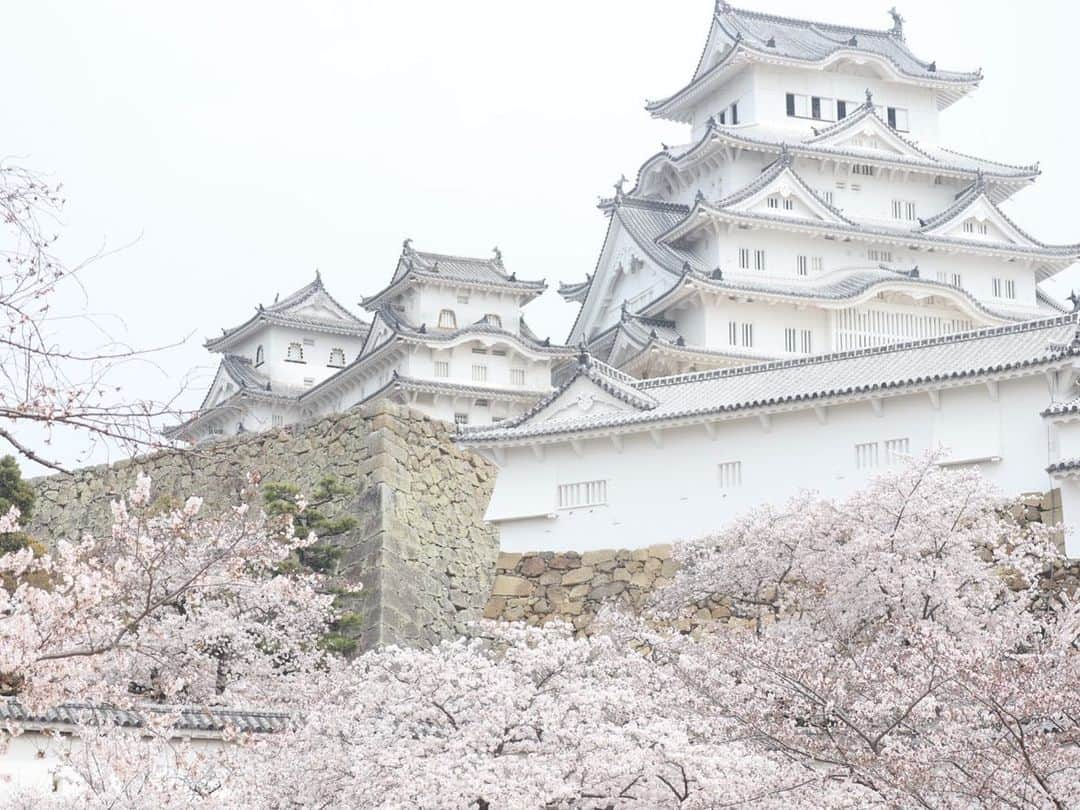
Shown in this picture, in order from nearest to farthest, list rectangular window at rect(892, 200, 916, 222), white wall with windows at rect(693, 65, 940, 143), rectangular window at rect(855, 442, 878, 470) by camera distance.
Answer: rectangular window at rect(855, 442, 878, 470) < rectangular window at rect(892, 200, 916, 222) < white wall with windows at rect(693, 65, 940, 143)

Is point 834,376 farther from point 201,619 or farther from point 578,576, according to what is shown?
point 201,619

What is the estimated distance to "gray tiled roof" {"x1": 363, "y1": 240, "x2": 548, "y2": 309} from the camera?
34250 mm

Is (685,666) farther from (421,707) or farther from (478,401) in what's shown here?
(478,401)

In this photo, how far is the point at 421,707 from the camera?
13227 mm

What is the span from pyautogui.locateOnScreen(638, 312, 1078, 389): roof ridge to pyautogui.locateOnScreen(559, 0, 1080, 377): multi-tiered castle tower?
695 centimetres

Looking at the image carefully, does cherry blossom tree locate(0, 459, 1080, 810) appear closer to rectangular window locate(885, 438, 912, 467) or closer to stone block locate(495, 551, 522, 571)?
rectangular window locate(885, 438, 912, 467)

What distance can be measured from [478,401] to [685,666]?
18892 mm

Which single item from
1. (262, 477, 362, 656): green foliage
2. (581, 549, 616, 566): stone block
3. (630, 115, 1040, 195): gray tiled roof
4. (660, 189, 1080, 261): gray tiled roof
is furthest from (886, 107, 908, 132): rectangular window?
(581, 549, 616, 566): stone block

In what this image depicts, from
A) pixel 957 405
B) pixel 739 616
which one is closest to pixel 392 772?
pixel 739 616

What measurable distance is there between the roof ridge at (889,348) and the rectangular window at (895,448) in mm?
1693

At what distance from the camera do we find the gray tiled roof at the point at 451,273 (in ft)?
112

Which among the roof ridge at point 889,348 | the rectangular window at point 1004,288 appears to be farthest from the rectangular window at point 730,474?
the rectangular window at point 1004,288

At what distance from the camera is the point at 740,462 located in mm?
19922

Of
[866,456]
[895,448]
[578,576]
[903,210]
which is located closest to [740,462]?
[866,456]
